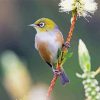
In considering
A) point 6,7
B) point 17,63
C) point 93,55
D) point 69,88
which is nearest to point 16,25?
point 6,7

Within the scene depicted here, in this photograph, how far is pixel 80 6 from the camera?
2.10 m

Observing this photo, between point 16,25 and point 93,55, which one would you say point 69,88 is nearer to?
point 93,55

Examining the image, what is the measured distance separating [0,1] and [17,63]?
1904 cm

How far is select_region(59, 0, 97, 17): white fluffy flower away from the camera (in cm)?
204

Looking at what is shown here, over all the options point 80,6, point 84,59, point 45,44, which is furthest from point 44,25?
point 84,59

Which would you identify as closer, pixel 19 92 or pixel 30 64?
pixel 19 92

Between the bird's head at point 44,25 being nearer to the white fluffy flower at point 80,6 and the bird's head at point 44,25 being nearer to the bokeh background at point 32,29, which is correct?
the white fluffy flower at point 80,6

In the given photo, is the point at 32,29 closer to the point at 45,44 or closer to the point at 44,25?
the point at 45,44

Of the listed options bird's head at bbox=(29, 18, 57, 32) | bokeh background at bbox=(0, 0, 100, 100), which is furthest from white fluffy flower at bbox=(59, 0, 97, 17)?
bokeh background at bbox=(0, 0, 100, 100)

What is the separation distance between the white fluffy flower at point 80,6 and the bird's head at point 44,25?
52 centimetres

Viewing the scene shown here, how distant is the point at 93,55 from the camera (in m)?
18.1

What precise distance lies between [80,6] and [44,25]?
78 cm

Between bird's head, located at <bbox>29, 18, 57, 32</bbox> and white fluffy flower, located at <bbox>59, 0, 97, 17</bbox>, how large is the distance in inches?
20.3

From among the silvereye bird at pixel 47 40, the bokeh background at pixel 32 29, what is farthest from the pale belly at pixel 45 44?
the bokeh background at pixel 32 29
